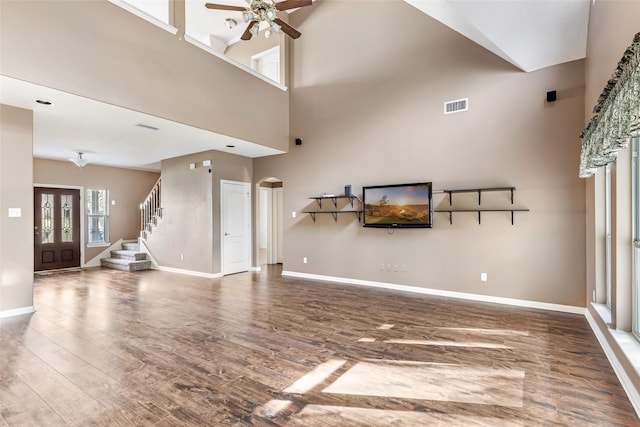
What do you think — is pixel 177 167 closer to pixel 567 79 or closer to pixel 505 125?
pixel 505 125

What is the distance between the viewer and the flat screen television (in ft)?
17.5

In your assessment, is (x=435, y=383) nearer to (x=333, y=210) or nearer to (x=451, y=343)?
(x=451, y=343)

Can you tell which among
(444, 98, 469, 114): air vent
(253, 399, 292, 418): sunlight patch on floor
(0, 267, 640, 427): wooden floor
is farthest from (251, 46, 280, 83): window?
(253, 399, 292, 418): sunlight patch on floor

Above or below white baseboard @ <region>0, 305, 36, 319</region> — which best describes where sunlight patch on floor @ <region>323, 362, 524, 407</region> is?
below

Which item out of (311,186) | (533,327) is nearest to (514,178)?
(533,327)

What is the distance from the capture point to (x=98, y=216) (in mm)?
8953

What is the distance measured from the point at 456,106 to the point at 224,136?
13.0 ft

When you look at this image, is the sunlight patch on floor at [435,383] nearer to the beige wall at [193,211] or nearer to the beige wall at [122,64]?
the beige wall at [122,64]

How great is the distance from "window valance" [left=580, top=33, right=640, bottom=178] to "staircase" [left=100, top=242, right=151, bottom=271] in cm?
886

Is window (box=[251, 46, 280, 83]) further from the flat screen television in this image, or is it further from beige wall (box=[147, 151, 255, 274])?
the flat screen television

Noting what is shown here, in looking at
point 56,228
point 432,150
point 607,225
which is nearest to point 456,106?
point 432,150

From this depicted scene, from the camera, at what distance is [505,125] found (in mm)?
4773

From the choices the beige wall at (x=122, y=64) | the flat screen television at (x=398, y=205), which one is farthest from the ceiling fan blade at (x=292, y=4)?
the flat screen television at (x=398, y=205)

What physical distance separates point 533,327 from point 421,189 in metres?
2.49
